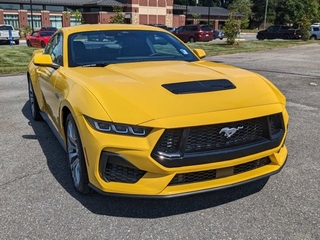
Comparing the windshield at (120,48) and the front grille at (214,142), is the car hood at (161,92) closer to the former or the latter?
the front grille at (214,142)

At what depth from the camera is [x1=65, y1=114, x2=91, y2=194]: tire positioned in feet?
9.34

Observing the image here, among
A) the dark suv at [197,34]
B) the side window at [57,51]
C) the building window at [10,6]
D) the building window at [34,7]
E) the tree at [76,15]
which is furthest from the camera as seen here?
the building window at [34,7]

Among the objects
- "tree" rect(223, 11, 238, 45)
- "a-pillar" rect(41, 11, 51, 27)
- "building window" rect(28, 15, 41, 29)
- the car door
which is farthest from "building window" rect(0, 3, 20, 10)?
the car door

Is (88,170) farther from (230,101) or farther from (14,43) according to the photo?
(14,43)

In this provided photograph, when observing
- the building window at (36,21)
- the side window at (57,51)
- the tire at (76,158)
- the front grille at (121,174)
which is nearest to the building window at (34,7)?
the building window at (36,21)

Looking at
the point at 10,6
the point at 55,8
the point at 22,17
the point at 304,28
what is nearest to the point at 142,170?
the point at 304,28

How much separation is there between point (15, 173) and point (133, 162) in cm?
180

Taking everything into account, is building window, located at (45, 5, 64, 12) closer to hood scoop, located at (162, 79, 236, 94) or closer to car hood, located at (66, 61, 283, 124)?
car hood, located at (66, 61, 283, 124)

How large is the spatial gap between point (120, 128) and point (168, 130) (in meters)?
0.36

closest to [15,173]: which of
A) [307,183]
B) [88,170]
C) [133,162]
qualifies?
[88,170]

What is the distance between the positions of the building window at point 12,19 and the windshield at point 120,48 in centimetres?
5498

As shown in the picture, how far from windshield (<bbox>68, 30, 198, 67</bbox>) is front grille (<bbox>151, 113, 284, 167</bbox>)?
1.69 metres

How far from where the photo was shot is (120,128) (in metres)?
2.50

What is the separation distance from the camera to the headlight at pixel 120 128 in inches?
97.0
